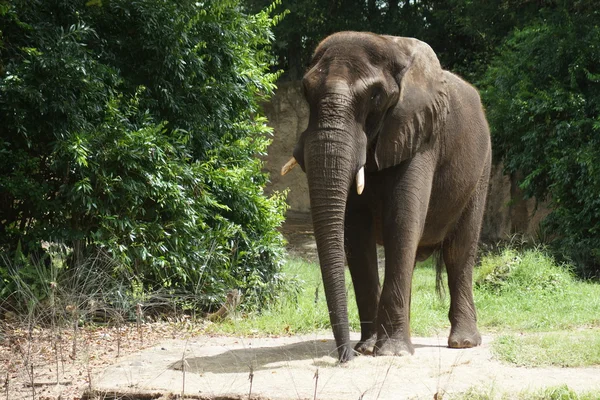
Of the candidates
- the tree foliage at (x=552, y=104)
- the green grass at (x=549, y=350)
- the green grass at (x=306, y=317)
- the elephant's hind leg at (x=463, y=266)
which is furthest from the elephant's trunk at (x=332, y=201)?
the tree foliage at (x=552, y=104)

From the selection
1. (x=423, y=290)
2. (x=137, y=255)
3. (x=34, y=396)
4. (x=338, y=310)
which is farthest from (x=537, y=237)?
(x=34, y=396)

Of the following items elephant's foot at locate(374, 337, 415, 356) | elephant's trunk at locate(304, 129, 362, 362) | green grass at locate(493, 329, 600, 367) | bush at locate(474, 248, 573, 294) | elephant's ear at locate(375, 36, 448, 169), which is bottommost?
green grass at locate(493, 329, 600, 367)

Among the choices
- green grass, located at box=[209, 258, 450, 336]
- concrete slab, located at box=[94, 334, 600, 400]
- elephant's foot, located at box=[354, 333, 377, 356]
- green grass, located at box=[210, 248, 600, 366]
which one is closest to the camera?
concrete slab, located at box=[94, 334, 600, 400]

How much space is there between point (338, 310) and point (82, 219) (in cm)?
424

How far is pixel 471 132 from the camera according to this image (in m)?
7.89

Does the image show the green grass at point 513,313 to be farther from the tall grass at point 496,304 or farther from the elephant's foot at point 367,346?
the elephant's foot at point 367,346

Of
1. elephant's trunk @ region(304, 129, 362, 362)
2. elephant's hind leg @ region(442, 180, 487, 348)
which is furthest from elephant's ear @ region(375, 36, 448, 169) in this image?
elephant's hind leg @ region(442, 180, 487, 348)

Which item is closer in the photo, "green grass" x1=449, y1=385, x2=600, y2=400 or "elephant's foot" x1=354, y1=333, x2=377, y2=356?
"green grass" x1=449, y1=385, x2=600, y2=400

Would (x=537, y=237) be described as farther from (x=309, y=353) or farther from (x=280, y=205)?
(x=309, y=353)

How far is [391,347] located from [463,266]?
1.75 m

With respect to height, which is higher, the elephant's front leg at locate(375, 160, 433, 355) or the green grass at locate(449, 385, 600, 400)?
the elephant's front leg at locate(375, 160, 433, 355)

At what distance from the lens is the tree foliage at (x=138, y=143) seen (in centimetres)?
895

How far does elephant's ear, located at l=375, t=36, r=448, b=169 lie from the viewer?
266 inches

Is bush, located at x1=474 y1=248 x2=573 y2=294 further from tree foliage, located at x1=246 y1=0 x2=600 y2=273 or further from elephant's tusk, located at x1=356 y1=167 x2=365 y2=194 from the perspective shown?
elephant's tusk, located at x1=356 y1=167 x2=365 y2=194
